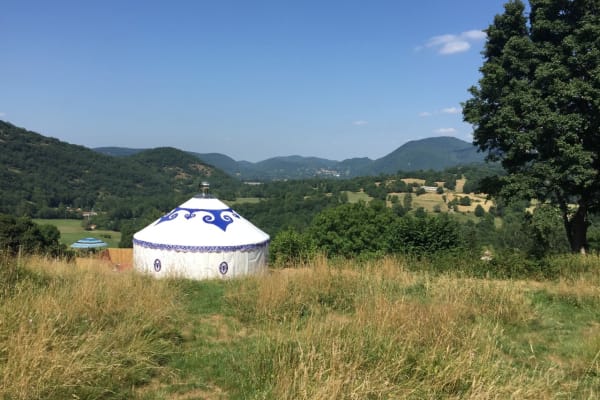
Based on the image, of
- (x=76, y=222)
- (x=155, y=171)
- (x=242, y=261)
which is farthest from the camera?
(x=155, y=171)

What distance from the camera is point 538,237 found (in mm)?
13406

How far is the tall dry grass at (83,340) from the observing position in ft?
10.3

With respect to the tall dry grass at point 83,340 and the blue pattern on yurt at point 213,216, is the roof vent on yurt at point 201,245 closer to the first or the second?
the blue pattern on yurt at point 213,216

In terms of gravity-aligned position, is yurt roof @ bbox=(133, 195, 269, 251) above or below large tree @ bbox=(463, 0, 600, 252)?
below

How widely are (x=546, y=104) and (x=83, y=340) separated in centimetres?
1321

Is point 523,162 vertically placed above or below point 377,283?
above

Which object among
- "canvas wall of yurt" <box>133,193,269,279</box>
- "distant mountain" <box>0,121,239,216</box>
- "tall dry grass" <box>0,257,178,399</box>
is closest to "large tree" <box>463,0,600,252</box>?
"canvas wall of yurt" <box>133,193,269,279</box>

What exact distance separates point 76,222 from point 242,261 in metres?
77.4

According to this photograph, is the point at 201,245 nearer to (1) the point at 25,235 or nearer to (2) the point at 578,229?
(2) the point at 578,229

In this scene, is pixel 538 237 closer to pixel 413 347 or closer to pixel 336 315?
pixel 336 315

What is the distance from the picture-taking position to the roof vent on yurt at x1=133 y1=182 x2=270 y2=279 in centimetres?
1056

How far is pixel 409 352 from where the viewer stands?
372cm

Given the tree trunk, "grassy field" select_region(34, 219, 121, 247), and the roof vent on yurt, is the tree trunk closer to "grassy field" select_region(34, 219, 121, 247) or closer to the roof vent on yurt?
the roof vent on yurt

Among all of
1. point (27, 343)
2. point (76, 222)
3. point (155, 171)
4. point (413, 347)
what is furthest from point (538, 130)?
point (155, 171)
